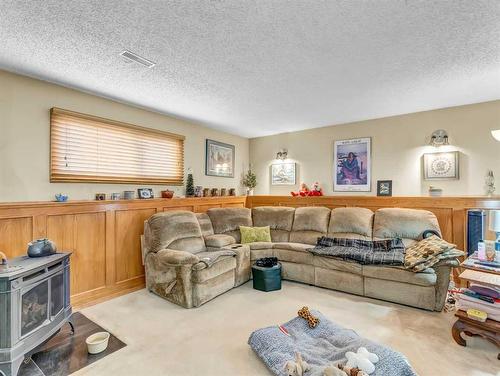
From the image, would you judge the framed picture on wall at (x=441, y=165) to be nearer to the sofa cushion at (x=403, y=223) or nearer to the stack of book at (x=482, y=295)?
the sofa cushion at (x=403, y=223)

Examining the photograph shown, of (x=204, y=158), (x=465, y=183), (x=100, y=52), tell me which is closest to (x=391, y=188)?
(x=465, y=183)

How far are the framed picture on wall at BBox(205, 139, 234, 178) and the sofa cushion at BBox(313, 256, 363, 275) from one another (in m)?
2.68

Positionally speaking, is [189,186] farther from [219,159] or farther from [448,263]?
[448,263]

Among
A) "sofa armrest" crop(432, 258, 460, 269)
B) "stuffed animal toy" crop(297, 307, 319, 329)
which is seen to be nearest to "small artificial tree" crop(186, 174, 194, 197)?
"stuffed animal toy" crop(297, 307, 319, 329)

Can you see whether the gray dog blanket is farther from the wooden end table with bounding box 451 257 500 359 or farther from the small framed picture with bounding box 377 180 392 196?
the small framed picture with bounding box 377 180 392 196

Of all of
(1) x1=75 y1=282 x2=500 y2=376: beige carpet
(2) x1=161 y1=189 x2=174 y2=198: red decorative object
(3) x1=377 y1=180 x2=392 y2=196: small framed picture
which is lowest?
(1) x1=75 y1=282 x2=500 y2=376: beige carpet

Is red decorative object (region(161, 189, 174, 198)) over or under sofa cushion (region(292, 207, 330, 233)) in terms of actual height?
over

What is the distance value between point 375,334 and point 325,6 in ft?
9.17

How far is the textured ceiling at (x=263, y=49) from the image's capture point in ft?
6.06

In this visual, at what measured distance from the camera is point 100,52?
240 centimetres

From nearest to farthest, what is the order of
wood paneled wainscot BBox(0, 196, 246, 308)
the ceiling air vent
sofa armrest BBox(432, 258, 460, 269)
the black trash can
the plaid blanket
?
the ceiling air vent → wood paneled wainscot BBox(0, 196, 246, 308) → sofa armrest BBox(432, 258, 460, 269) → the plaid blanket → the black trash can

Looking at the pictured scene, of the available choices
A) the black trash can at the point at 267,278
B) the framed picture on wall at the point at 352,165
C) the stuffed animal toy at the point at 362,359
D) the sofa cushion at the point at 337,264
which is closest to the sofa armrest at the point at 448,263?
the sofa cushion at the point at 337,264

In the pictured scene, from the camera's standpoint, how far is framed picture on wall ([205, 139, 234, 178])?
17.2 ft

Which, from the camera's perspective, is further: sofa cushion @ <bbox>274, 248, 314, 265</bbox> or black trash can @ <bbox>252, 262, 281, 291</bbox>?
sofa cushion @ <bbox>274, 248, 314, 265</bbox>
